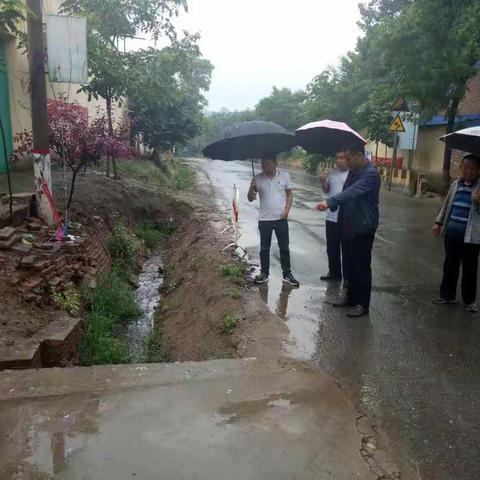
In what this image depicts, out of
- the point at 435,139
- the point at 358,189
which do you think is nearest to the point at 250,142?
the point at 358,189

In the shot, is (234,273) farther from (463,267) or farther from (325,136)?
(463,267)

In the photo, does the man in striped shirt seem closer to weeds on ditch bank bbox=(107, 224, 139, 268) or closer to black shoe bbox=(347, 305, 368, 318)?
black shoe bbox=(347, 305, 368, 318)

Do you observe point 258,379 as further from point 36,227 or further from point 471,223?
point 36,227

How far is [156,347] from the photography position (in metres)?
5.77

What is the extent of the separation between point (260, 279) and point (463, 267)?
7.61 ft

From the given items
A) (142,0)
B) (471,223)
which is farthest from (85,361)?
(142,0)

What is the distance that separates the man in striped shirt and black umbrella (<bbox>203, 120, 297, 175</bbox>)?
1.90 meters

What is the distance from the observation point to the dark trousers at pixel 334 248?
628cm

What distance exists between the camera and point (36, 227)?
6.93 m

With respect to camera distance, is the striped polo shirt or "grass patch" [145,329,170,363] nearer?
the striped polo shirt

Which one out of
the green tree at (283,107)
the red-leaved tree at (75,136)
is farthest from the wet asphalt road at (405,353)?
the green tree at (283,107)

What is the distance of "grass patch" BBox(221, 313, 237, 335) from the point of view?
4961mm

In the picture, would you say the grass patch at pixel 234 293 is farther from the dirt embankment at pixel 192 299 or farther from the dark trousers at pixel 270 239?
the dark trousers at pixel 270 239

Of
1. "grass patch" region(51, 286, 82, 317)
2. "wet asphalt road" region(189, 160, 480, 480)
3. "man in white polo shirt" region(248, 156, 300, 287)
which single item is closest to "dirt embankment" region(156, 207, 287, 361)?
"wet asphalt road" region(189, 160, 480, 480)
